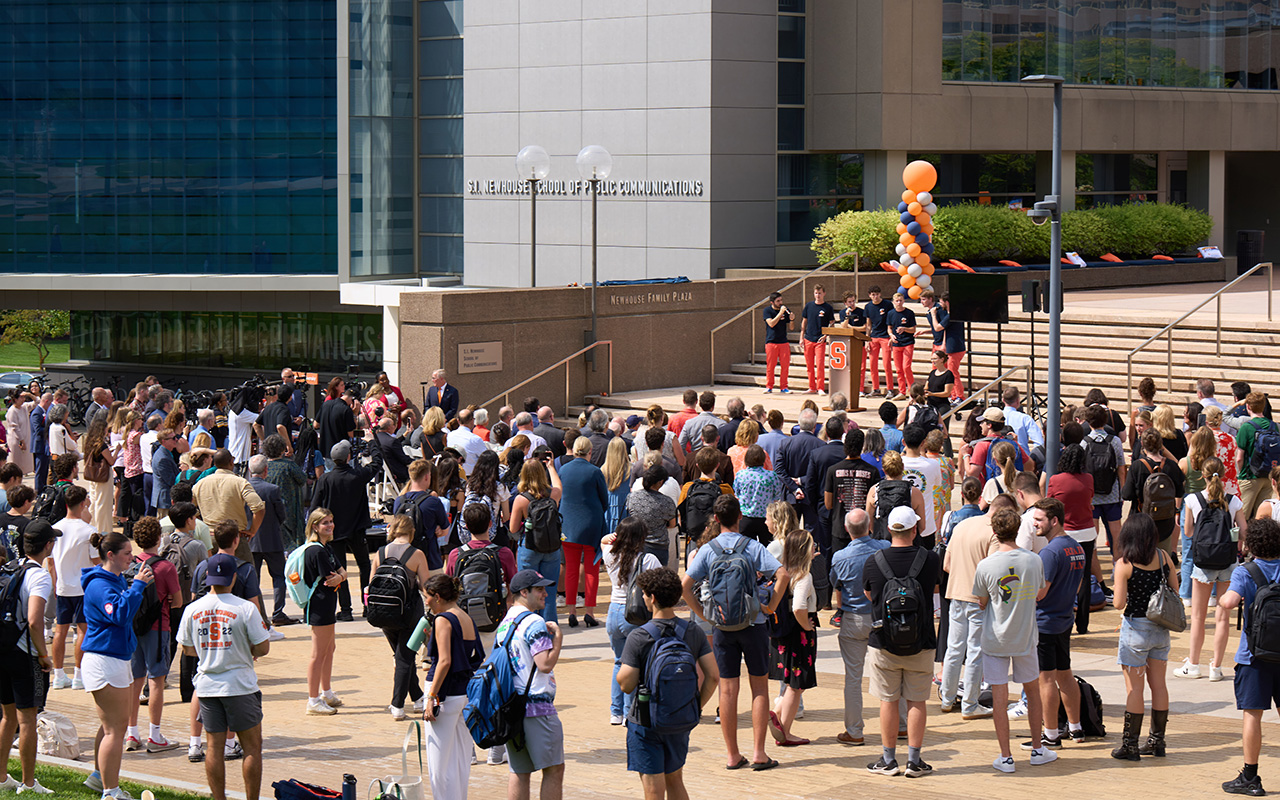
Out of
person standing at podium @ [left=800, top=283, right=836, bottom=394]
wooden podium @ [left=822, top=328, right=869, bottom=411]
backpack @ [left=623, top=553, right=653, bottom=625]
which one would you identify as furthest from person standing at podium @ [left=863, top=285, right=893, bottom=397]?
backpack @ [left=623, top=553, right=653, bottom=625]

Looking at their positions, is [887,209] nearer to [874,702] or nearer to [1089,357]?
[1089,357]

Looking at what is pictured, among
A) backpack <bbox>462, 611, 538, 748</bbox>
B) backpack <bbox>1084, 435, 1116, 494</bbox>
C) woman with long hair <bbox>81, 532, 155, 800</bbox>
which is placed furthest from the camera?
backpack <bbox>1084, 435, 1116, 494</bbox>

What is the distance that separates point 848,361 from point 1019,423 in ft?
29.1

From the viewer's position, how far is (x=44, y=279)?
4094 centimetres

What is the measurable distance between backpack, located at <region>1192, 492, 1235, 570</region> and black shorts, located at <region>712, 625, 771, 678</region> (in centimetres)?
437

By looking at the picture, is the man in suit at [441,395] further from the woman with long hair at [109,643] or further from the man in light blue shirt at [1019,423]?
the woman with long hair at [109,643]

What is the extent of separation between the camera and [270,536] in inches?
581

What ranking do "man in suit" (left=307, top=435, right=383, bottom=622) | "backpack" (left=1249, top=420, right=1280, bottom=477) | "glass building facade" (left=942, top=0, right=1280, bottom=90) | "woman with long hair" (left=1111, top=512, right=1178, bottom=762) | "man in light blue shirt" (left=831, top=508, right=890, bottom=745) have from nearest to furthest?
"woman with long hair" (left=1111, top=512, right=1178, bottom=762) → "man in light blue shirt" (left=831, top=508, right=890, bottom=745) → "man in suit" (left=307, top=435, right=383, bottom=622) → "backpack" (left=1249, top=420, right=1280, bottom=477) → "glass building facade" (left=942, top=0, right=1280, bottom=90)

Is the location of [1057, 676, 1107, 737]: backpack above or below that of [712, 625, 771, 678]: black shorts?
below

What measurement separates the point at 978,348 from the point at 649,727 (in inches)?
764

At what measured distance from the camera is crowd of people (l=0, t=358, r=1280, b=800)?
30.6 ft

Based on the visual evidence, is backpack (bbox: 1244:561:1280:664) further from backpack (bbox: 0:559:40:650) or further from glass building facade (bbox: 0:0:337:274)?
glass building facade (bbox: 0:0:337:274)

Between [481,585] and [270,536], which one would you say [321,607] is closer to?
[481,585]

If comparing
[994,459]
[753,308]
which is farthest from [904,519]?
[753,308]
